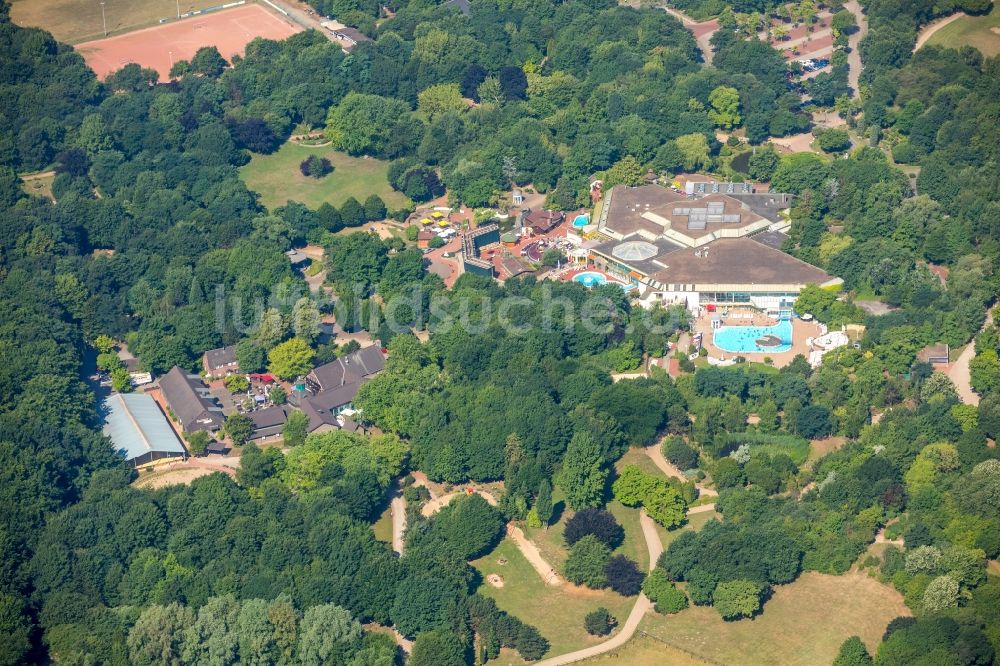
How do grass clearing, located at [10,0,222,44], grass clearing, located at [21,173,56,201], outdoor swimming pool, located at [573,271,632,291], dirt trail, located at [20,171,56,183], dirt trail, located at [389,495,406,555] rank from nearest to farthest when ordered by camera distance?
1. dirt trail, located at [389,495,406,555]
2. outdoor swimming pool, located at [573,271,632,291]
3. grass clearing, located at [21,173,56,201]
4. dirt trail, located at [20,171,56,183]
5. grass clearing, located at [10,0,222,44]

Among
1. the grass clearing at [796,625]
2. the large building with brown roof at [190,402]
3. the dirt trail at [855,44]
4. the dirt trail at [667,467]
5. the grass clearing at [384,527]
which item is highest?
the dirt trail at [855,44]

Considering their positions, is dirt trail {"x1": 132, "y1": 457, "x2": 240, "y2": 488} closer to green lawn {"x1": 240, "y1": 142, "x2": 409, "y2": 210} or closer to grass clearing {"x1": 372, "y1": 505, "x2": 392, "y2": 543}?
grass clearing {"x1": 372, "y1": 505, "x2": 392, "y2": 543}

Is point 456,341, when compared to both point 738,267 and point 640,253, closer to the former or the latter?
point 640,253

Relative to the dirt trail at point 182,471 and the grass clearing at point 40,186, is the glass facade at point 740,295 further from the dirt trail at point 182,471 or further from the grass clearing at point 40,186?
the grass clearing at point 40,186

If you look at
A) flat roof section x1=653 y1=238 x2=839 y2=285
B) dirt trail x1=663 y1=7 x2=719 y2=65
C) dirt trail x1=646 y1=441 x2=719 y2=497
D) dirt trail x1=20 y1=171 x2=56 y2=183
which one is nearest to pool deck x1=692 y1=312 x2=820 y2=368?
flat roof section x1=653 y1=238 x2=839 y2=285

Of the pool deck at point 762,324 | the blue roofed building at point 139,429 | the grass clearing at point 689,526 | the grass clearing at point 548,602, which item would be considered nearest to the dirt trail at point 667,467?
the grass clearing at point 689,526

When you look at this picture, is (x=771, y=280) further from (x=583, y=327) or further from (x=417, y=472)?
(x=417, y=472)

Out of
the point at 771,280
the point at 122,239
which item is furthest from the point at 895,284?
the point at 122,239
